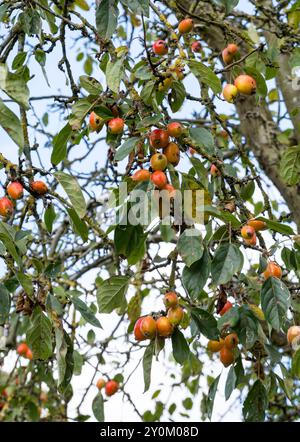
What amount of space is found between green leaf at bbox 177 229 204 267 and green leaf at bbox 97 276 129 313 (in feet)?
0.91

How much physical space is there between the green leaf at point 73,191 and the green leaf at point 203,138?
0.89 feet

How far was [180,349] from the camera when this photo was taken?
1.21 m

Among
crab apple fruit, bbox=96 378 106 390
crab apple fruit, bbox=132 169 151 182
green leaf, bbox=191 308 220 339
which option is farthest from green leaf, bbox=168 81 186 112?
crab apple fruit, bbox=96 378 106 390

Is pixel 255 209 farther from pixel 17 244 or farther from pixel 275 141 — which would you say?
pixel 17 244

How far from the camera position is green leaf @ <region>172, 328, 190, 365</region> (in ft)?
3.96

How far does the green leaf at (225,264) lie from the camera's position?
3.66ft

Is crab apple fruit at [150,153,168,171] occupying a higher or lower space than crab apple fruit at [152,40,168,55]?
lower

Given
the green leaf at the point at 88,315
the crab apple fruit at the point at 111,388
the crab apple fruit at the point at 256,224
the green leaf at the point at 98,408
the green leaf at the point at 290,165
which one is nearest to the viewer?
the crab apple fruit at the point at 256,224

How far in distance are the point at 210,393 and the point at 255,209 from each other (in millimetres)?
1841

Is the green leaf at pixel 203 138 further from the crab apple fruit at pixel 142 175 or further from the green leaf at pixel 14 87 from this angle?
the green leaf at pixel 14 87

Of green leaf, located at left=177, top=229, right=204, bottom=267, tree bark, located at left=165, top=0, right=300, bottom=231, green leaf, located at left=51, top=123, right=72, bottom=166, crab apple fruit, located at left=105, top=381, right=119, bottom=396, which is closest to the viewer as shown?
green leaf, located at left=177, top=229, right=204, bottom=267

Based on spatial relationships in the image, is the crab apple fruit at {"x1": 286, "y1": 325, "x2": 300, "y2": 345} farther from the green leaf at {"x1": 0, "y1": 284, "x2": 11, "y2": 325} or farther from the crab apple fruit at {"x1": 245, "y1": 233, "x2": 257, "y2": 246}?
the green leaf at {"x1": 0, "y1": 284, "x2": 11, "y2": 325}

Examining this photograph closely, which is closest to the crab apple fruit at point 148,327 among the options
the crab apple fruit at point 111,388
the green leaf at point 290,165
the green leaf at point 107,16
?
the green leaf at point 107,16

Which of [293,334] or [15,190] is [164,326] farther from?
[15,190]
